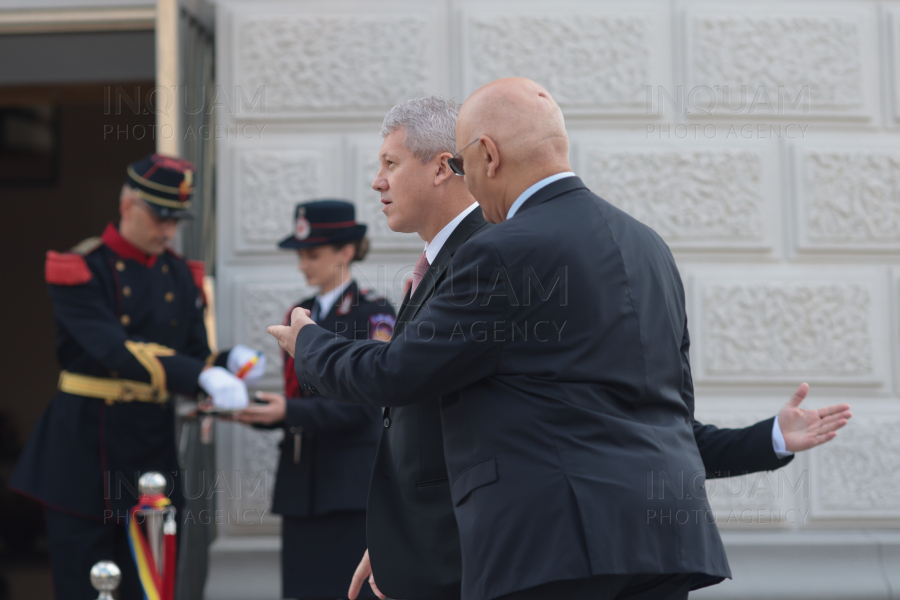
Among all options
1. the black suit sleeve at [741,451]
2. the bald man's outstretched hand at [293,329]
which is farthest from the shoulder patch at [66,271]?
the black suit sleeve at [741,451]

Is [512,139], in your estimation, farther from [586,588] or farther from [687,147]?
[687,147]

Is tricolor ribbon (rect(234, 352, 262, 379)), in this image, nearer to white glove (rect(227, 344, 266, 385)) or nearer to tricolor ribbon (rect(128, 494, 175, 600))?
white glove (rect(227, 344, 266, 385))

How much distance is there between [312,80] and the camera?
13.2 ft

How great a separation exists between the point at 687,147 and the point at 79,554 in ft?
9.46

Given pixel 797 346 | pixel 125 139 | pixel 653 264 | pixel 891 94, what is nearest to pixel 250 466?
pixel 797 346

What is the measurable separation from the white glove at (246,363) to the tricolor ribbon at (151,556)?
0.67 meters

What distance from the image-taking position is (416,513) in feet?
6.14

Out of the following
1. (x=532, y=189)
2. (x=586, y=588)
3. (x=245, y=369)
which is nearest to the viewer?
(x=586, y=588)

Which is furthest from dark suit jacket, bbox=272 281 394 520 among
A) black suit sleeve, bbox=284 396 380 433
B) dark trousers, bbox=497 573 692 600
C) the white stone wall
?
dark trousers, bbox=497 573 692 600

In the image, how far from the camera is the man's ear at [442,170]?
6.71 ft

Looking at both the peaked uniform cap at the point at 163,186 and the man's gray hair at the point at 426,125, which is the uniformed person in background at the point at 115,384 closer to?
the peaked uniform cap at the point at 163,186

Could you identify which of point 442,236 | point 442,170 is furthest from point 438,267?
point 442,170

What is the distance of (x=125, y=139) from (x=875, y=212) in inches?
215

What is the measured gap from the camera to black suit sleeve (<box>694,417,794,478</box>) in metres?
1.97
